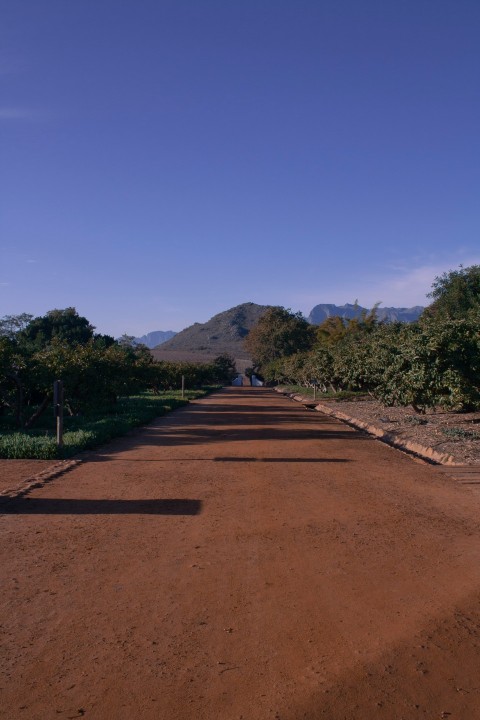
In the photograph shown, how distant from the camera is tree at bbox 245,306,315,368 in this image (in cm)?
9875

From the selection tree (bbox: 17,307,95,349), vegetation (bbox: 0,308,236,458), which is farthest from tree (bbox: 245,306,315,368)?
vegetation (bbox: 0,308,236,458)

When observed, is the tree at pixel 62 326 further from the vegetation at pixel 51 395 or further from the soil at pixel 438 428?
the soil at pixel 438 428

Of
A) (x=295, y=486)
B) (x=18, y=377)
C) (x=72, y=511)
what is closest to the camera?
(x=72, y=511)

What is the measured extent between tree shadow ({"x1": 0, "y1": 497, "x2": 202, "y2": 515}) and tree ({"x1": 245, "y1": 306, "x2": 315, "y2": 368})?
3437 inches

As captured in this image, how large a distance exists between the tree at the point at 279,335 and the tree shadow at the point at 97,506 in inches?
3437

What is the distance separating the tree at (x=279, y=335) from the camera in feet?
324

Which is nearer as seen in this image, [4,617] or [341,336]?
[4,617]

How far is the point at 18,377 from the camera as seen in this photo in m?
21.1

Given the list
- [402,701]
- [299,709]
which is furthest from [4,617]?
[402,701]

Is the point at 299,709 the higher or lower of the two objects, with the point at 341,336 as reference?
lower

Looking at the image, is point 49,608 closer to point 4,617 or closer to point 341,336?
point 4,617

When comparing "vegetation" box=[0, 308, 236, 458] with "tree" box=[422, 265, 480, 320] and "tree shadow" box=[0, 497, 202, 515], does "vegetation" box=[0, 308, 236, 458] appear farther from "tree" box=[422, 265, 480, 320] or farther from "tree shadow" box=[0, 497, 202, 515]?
"tree" box=[422, 265, 480, 320]

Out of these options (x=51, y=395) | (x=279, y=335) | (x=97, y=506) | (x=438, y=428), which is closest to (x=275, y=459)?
(x=97, y=506)

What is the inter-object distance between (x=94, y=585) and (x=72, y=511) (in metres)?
3.45
